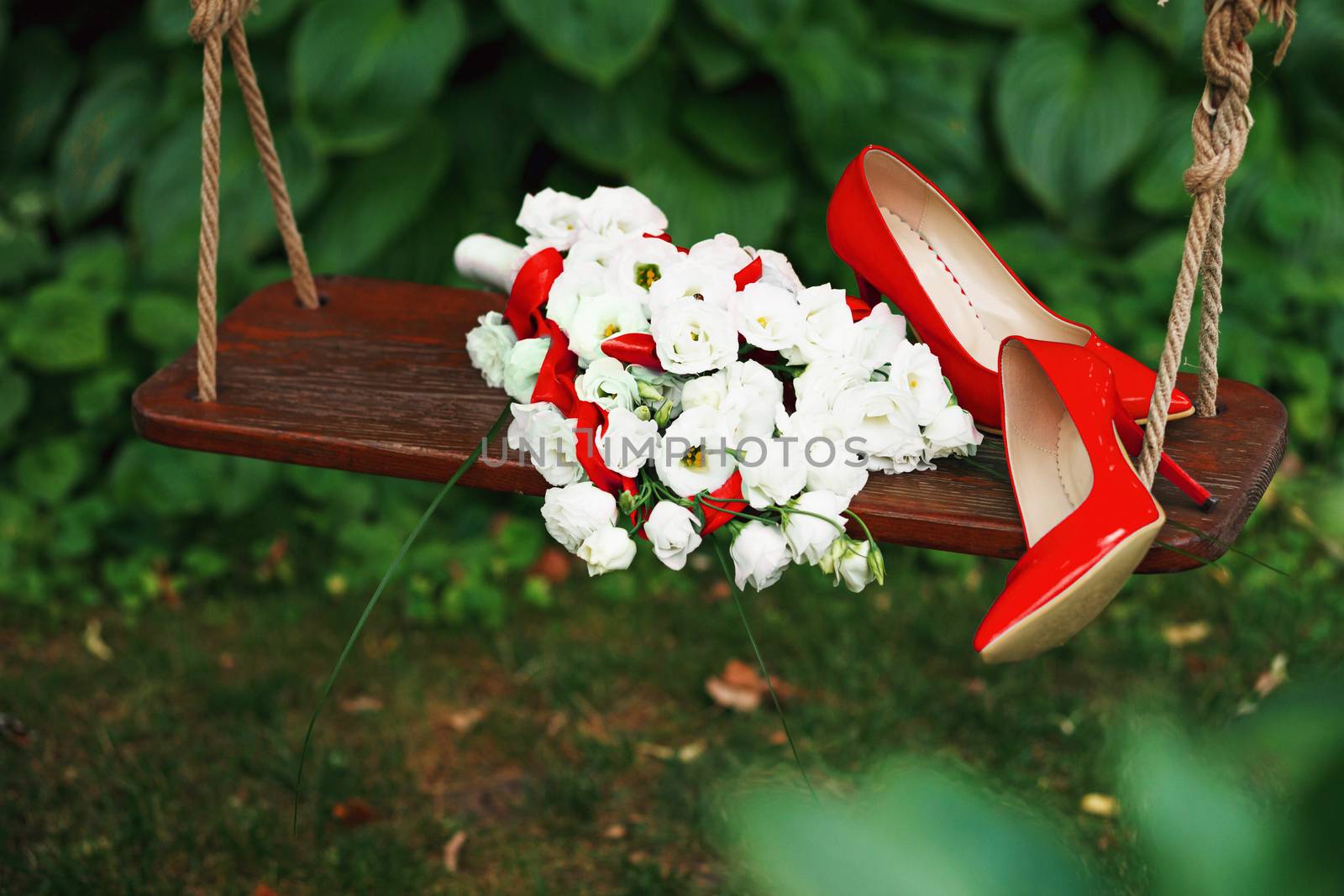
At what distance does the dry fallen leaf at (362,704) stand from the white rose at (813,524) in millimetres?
1318

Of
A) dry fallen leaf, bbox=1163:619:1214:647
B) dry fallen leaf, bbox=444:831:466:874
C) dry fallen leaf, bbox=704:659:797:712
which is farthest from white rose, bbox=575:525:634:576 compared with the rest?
dry fallen leaf, bbox=1163:619:1214:647

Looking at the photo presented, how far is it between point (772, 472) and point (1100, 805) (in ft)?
3.77

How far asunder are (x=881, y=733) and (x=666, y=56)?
137 centimetres

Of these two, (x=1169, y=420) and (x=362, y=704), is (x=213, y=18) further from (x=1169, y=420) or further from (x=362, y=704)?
(x=362, y=704)

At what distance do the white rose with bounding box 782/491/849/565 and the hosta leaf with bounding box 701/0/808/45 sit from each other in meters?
1.46

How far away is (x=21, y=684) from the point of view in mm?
2166

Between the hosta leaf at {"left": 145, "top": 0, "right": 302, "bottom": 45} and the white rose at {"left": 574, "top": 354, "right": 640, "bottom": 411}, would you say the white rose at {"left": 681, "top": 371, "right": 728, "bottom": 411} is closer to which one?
the white rose at {"left": 574, "top": 354, "right": 640, "bottom": 411}

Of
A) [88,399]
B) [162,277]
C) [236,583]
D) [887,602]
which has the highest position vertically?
[162,277]

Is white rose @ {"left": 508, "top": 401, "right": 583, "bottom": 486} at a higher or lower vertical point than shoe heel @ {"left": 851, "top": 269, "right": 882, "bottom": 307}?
lower

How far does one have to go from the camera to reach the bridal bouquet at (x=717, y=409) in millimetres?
1043

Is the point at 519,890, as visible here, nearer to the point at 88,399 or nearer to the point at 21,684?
the point at 21,684

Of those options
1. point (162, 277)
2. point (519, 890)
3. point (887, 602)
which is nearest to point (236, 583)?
point (162, 277)

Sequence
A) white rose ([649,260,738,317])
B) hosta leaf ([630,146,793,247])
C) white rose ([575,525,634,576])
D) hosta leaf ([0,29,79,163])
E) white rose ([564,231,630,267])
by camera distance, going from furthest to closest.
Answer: hosta leaf ([0,29,79,163]) < hosta leaf ([630,146,793,247]) < white rose ([564,231,630,267]) < white rose ([649,260,738,317]) < white rose ([575,525,634,576])

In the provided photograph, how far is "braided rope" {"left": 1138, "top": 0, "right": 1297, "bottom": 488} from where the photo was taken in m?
0.91
